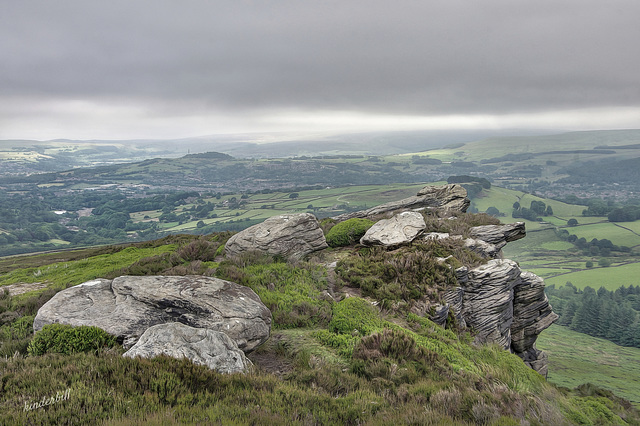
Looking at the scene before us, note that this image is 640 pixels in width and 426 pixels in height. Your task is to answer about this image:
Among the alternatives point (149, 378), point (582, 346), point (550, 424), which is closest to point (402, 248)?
point (550, 424)

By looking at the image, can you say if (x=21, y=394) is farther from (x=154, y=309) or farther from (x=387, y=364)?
(x=387, y=364)

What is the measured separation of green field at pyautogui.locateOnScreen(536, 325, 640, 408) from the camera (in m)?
39.8

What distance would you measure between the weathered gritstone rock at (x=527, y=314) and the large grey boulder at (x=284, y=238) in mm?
11378

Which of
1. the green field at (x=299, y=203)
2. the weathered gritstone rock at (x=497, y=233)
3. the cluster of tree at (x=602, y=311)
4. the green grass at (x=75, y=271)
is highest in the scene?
the weathered gritstone rock at (x=497, y=233)

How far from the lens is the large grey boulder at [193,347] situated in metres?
6.82

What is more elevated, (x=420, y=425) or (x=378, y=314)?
(x=420, y=425)

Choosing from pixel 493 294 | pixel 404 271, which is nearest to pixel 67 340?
pixel 404 271

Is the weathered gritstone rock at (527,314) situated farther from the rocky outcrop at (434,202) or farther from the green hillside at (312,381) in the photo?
the rocky outcrop at (434,202)

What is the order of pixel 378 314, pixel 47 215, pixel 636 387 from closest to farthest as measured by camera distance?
1. pixel 378 314
2. pixel 636 387
3. pixel 47 215

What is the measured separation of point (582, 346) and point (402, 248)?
72563 millimetres

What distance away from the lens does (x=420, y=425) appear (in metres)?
5.53

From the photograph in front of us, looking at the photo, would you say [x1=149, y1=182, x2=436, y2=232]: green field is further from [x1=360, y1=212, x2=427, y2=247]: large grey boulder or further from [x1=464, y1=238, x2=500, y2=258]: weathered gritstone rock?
[x1=464, y1=238, x2=500, y2=258]: weathered gritstone rock

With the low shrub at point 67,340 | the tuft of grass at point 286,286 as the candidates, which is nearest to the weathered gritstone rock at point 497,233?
the tuft of grass at point 286,286

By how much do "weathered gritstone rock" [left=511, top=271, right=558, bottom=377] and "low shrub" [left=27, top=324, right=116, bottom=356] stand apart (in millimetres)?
19039
